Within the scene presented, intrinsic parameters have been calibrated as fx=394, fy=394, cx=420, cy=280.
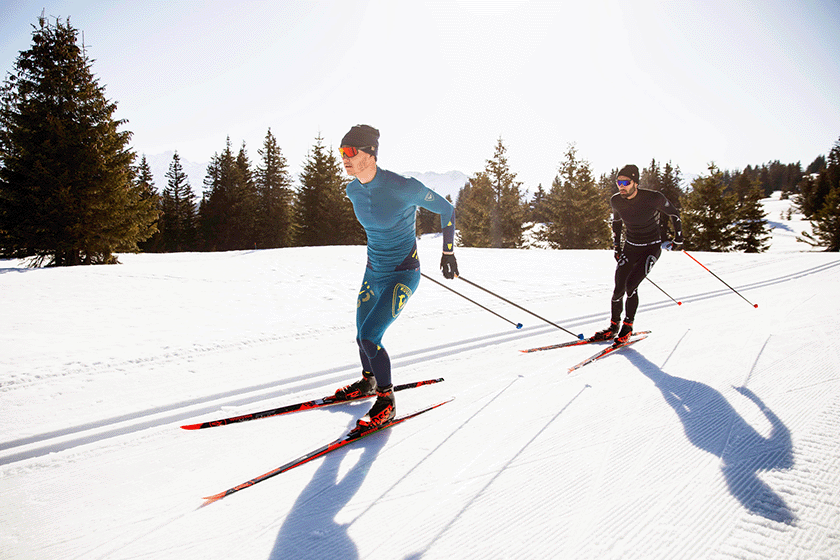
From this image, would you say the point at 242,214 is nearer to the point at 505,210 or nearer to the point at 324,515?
the point at 505,210

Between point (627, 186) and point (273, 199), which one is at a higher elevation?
point (273, 199)

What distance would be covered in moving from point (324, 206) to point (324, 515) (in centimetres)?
Result: 3070

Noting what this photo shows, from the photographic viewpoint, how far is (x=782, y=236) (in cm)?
4403

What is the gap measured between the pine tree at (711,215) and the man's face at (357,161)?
1303 inches

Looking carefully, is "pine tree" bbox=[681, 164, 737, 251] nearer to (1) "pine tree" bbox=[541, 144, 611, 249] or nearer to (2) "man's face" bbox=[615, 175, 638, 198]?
(1) "pine tree" bbox=[541, 144, 611, 249]

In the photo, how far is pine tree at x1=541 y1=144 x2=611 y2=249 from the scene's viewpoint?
97.6 ft

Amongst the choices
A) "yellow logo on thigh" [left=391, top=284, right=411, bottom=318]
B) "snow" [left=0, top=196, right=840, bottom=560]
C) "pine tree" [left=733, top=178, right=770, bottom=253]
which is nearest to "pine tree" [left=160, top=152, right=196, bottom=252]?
"snow" [left=0, top=196, right=840, bottom=560]

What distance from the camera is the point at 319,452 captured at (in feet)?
8.00

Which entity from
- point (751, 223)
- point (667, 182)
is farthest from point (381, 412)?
point (667, 182)

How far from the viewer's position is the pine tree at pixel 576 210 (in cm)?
2975

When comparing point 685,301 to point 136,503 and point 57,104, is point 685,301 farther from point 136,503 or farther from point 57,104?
point 57,104

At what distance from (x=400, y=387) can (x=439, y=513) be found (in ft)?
5.05

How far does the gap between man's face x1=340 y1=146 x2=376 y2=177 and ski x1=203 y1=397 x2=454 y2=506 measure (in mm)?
1810

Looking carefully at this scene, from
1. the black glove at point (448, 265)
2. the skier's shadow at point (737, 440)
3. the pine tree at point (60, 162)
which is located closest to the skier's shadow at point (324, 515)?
the black glove at point (448, 265)
